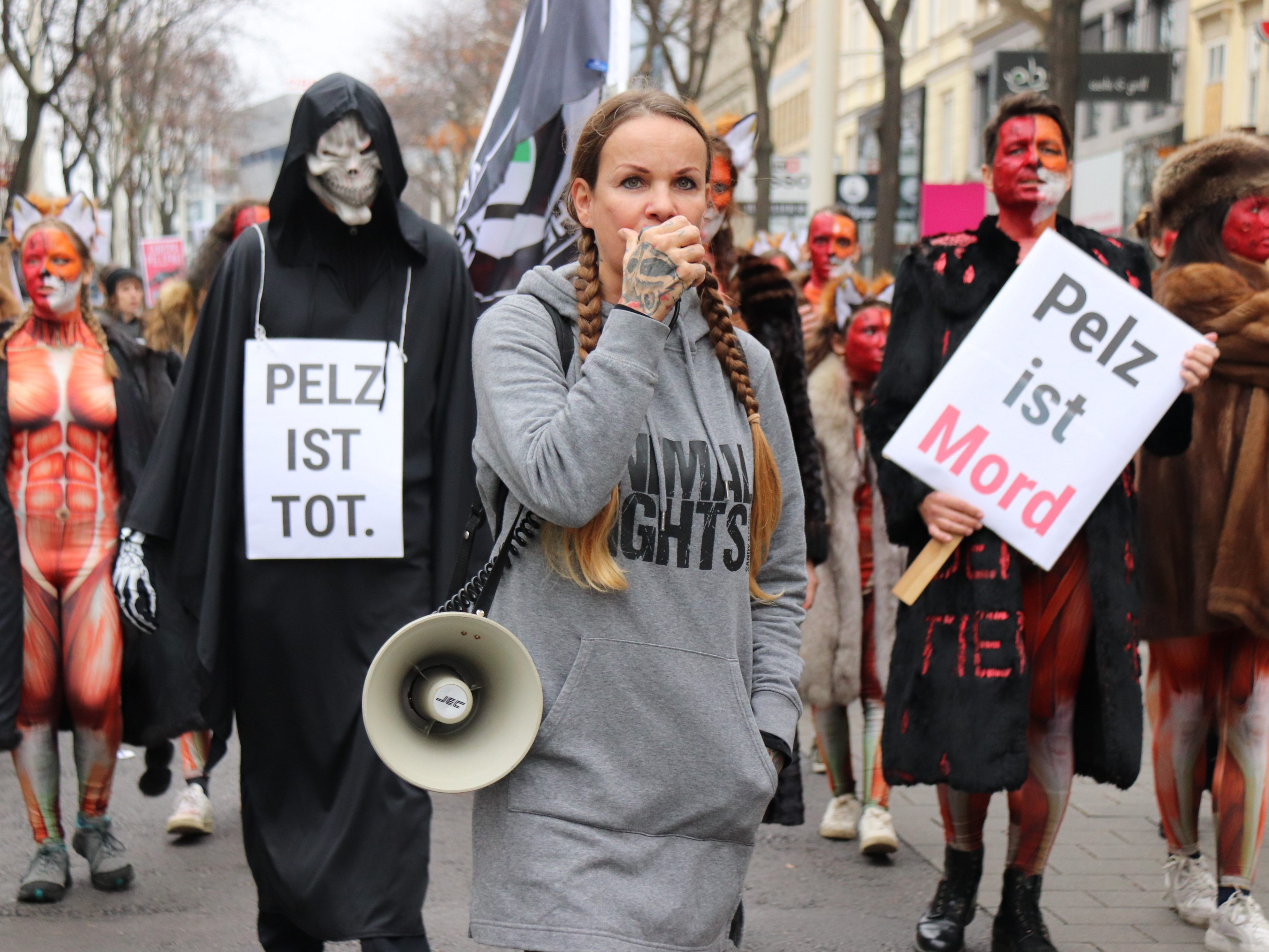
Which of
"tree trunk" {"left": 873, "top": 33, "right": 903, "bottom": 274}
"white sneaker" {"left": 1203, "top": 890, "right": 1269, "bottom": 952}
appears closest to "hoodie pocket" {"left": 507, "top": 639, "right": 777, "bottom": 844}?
"white sneaker" {"left": 1203, "top": 890, "right": 1269, "bottom": 952}

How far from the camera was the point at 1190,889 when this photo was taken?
5.15 meters

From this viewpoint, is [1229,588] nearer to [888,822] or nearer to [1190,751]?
[1190,751]

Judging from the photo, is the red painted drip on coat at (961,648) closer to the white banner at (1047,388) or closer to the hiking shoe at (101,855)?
the white banner at (1047,388)

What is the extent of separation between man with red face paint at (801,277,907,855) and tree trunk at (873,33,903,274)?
420 inches

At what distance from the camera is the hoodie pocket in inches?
102

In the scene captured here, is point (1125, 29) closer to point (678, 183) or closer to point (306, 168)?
point (306, 168)

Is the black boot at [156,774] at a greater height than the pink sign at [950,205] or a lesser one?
lesser

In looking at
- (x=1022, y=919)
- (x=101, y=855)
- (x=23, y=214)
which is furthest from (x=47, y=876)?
(x=23, y=214)

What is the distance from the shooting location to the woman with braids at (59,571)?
5.41 metres

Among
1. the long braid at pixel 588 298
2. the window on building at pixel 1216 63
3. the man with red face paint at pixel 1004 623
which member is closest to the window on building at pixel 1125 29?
the window on building at pixel 1216 63

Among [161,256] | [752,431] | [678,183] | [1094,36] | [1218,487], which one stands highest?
[1094,36]

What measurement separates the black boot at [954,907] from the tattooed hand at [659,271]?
272 cm

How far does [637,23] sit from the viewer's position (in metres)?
29.9

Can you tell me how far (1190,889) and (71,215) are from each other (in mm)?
5469
